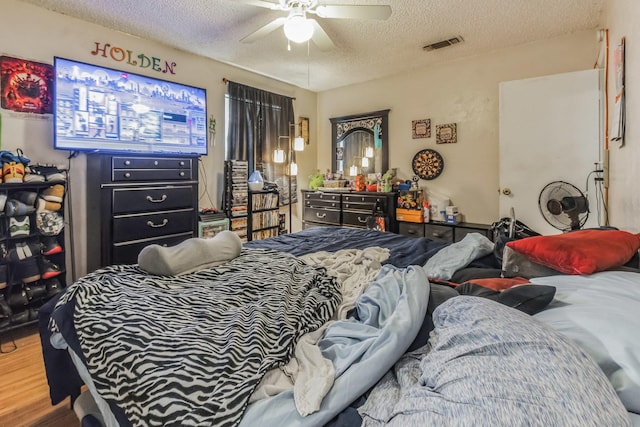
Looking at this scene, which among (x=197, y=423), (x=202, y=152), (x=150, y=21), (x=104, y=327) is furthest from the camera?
(x=202, y=152)

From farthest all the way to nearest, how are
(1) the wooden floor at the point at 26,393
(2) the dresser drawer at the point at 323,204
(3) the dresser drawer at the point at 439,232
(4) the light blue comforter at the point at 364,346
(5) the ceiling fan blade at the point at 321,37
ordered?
(2) the dresser drawer at the point at 323,204 → (3) the dresser drawer at the point at 439,232 → (5) the ceiling fan blade at the point at 321,37 → (1) the wooden floor at the point at 26,393 → (4) the light blue comforter at the point at 364,346

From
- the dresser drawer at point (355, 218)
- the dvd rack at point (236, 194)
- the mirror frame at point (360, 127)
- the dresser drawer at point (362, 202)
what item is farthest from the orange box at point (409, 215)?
the dvd rack at point (236, 194)

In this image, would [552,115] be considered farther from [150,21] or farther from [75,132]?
[75,132]

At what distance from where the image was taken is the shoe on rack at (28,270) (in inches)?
88.8

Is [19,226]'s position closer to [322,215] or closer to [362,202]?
[322,215]

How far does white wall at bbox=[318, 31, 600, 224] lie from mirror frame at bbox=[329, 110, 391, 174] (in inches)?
3.2

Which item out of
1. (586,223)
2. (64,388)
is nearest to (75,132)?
(64,388)

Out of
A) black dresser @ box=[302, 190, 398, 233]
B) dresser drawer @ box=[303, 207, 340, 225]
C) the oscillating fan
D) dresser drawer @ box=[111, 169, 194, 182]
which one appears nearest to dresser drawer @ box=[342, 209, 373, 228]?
black dresser @ box=[302, 190, 398, 233]

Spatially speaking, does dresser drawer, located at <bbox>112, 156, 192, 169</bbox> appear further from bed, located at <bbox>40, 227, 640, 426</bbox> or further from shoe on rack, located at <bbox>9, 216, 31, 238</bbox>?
bed, located at <bbox>40, 227, 640, 426</bbox>

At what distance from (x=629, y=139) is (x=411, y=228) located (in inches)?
92.9

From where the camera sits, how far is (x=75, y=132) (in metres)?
2.61

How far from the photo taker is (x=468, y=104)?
372cm

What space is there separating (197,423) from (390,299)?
2.16 ft

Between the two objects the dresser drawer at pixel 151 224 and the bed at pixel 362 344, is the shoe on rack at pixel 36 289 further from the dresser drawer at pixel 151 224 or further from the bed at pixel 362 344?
the bed at pixel 362 344
